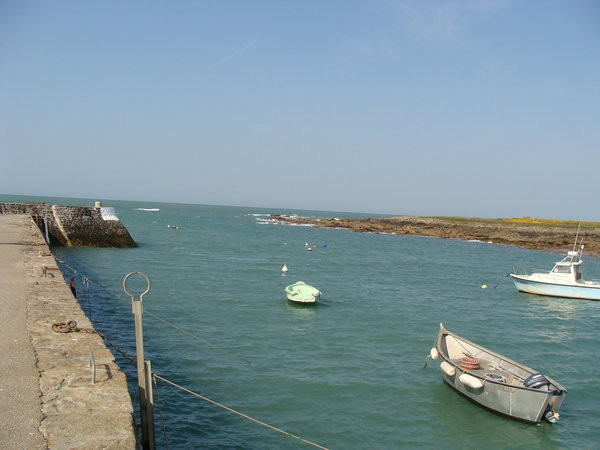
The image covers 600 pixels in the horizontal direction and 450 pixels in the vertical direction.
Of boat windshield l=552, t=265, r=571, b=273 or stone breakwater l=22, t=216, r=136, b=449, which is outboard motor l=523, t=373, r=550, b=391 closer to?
stone breakwater l=22, t=216, r=136, b=449

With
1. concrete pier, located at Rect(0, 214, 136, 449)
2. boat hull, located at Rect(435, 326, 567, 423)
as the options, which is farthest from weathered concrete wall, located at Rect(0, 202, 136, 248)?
boat hull, located at Rect(435, 326, 567, 423)

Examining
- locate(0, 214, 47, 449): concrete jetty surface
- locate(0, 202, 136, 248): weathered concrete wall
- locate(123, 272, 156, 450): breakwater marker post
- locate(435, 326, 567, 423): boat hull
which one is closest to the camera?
locate(0, 214, 47, 449): concrete jetty surface

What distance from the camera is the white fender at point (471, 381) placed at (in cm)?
1137

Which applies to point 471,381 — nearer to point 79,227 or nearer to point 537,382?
point 537,382

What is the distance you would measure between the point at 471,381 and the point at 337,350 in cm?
487

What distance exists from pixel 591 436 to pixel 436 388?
12.1 feet

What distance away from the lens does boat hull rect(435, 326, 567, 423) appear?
35.4 ft

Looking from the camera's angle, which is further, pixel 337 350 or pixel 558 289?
pixel 558 289

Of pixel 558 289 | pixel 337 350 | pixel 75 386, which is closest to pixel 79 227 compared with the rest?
pixel 337 350

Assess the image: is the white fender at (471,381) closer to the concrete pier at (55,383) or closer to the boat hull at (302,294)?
the concrete pier at (55,383)

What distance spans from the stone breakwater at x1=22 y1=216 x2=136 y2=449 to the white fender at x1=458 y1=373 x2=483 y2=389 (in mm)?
8366

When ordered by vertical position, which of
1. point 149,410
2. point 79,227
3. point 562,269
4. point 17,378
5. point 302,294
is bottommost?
point 302,294

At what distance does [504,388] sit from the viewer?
433 inches

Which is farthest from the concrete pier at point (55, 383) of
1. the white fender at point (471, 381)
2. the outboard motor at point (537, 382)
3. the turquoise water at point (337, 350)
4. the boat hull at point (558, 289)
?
the boat hull at point (558, 289)
